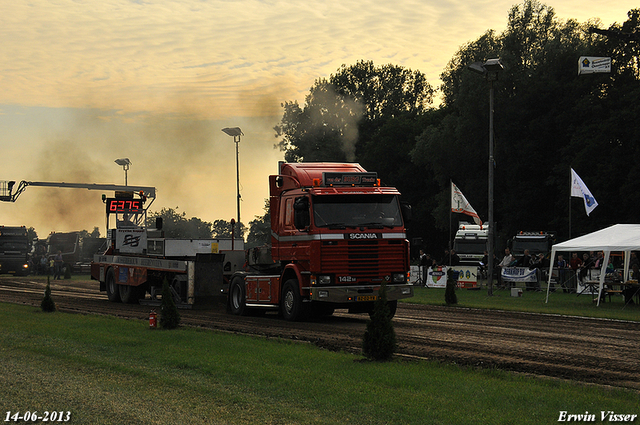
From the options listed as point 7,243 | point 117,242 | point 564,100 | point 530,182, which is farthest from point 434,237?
point 117,242

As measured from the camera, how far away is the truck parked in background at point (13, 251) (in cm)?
5928

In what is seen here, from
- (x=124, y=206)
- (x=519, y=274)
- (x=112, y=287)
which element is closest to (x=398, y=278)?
(x=112, y=287)

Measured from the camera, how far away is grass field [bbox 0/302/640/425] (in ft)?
27.0

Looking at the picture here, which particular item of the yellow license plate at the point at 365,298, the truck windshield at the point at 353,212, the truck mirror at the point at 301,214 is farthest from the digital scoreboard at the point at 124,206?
the yellow license plate at the point at 365,298

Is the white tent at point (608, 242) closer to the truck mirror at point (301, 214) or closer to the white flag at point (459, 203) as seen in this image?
the truck mirror at point (301, 214)

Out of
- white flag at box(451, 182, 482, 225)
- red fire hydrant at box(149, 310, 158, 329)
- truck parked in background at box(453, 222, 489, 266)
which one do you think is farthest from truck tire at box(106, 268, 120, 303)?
truck parked in background at box(453, 222, 489, 266)

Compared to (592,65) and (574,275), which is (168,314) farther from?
(592,65)

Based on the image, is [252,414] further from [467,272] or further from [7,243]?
[7,243]

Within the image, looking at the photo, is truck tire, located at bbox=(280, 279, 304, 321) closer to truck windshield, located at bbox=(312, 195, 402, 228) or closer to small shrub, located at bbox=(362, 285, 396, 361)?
truck windshield, located at bbox=(312, 195, 402, 228)

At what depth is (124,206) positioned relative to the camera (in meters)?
31.5

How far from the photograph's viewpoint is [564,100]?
196 ft

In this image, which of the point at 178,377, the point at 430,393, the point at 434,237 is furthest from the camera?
the point at 434,237

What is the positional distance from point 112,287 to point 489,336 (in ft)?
58.4

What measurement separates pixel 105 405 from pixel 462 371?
5.11 metres
